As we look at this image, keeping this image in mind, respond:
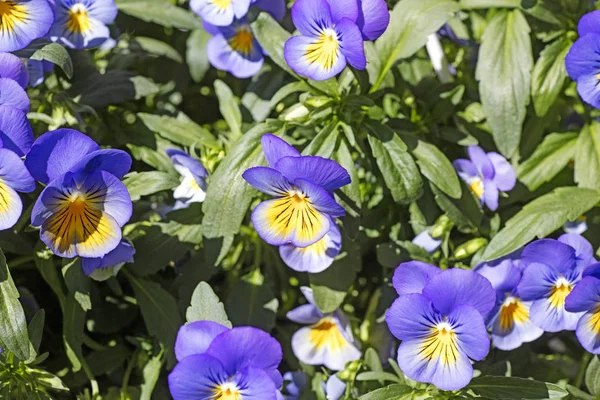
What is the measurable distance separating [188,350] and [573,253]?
0.79m

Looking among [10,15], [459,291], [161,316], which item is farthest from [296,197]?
[10,15]

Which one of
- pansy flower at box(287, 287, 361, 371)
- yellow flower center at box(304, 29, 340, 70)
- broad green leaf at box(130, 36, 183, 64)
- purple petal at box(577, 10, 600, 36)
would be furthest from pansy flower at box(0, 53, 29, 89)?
purple petal at box(577, 10, 600, 36)

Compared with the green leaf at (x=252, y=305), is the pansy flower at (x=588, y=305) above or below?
above

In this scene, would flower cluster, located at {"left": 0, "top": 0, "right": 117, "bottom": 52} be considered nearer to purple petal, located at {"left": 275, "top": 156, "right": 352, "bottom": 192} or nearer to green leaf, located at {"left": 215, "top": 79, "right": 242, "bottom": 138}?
green leaf, located at {"left": 215, "top": 79, "right": 242, "bottom": 138}

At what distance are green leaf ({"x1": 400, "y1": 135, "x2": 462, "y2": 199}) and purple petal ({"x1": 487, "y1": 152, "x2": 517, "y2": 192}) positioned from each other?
18cm

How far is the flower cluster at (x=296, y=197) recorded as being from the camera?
1.42 m

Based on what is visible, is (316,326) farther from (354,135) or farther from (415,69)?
(415,69)

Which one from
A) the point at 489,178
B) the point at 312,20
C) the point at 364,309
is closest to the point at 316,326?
the point at 364,309

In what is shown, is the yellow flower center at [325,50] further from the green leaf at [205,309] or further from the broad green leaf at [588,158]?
the broad green leaf at [588,158]

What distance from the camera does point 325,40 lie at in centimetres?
158

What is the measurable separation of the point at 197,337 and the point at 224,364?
0.23ft

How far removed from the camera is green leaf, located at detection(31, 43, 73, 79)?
1.59 meters

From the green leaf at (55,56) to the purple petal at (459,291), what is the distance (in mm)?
811

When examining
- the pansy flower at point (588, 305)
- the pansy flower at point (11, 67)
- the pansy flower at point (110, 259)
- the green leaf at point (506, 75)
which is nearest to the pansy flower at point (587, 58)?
the green leaf at point (506, 75)
